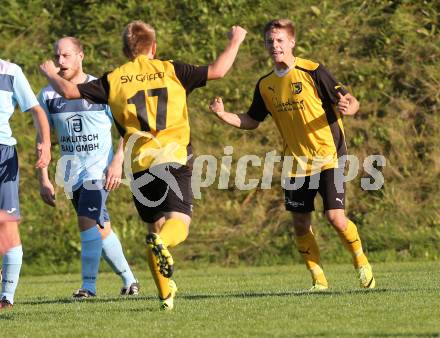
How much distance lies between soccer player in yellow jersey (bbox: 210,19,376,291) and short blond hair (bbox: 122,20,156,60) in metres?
1.60

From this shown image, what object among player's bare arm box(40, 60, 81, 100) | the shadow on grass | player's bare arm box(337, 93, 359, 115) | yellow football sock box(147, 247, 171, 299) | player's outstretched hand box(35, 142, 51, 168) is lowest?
the shadow on grass

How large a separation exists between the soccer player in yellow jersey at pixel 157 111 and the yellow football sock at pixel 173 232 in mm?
10

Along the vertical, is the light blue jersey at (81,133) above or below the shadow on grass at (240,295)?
above

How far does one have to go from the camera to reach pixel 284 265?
1516cm

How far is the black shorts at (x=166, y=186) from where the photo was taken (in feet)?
25.5

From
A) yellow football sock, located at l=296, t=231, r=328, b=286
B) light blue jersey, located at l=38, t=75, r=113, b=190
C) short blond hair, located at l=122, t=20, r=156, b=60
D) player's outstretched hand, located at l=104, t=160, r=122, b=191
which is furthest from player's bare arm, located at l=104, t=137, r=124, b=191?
yellow football sock, located at l=296, t=231, r=328, b=286

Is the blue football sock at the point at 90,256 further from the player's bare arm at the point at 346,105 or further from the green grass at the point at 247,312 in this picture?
the player's bare arm at the point at 346,105

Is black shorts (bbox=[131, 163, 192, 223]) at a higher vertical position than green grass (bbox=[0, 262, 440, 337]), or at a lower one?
higher

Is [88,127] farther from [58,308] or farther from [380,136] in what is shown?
[380,136]

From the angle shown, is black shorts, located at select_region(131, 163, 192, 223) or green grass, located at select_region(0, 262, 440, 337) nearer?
green grass, located at select_region(0, 262, 440, 337)

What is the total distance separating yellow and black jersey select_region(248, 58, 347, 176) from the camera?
372 inches

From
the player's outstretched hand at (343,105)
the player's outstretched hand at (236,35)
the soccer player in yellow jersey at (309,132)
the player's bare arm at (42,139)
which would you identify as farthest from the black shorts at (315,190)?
the player's bare arm at (42,139)

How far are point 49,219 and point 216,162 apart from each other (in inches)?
96.8

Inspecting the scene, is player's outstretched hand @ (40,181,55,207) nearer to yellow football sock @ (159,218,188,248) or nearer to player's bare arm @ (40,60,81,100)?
player's bare arm @ (40,60,81,100)
